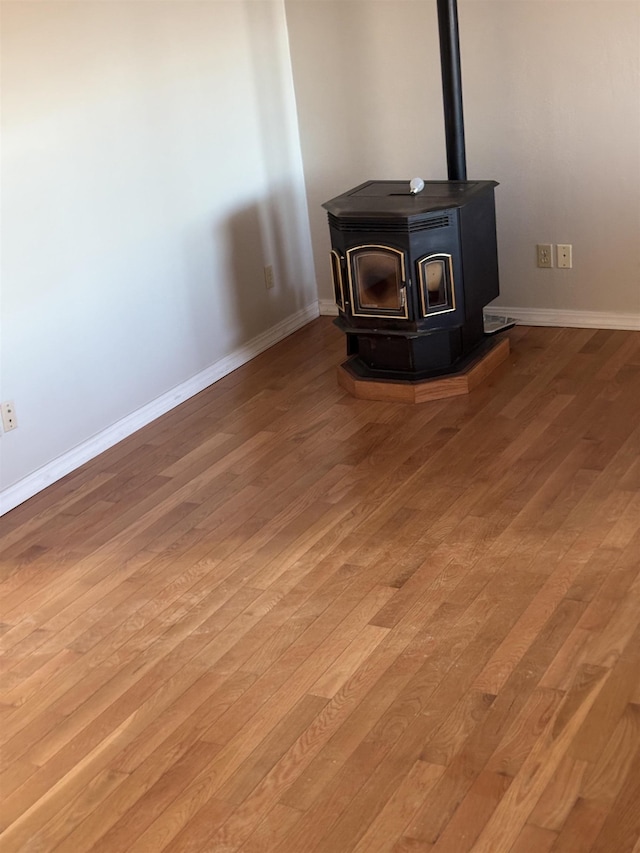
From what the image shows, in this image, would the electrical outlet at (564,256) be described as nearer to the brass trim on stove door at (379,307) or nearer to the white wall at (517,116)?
the white wall at (517,116)

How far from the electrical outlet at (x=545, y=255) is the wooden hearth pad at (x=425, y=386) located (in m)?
0.67

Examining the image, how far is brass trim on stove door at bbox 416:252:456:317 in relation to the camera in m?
4.08

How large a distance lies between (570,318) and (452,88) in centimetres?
120

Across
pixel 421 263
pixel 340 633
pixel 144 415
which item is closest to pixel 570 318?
pixel 421 263

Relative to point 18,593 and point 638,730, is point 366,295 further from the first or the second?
point 638,730

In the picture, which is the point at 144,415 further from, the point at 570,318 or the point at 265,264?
the point at 570,318

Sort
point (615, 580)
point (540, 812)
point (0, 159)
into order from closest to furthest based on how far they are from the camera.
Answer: point (540, 812) → point (615, 580) → point (0, 159)

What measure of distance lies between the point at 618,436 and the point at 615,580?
38.0 inches

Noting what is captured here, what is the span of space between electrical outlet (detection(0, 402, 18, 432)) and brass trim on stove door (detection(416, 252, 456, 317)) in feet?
5.33

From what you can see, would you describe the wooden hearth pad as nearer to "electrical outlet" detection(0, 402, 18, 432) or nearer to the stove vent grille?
the stove vent grille

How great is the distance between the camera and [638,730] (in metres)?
2.29

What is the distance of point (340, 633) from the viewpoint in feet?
9.08

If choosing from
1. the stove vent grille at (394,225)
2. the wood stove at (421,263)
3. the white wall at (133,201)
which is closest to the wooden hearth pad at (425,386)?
the wood stove at (421,263)

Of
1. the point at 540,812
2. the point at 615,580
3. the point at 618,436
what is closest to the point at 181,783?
the point at 540,812
